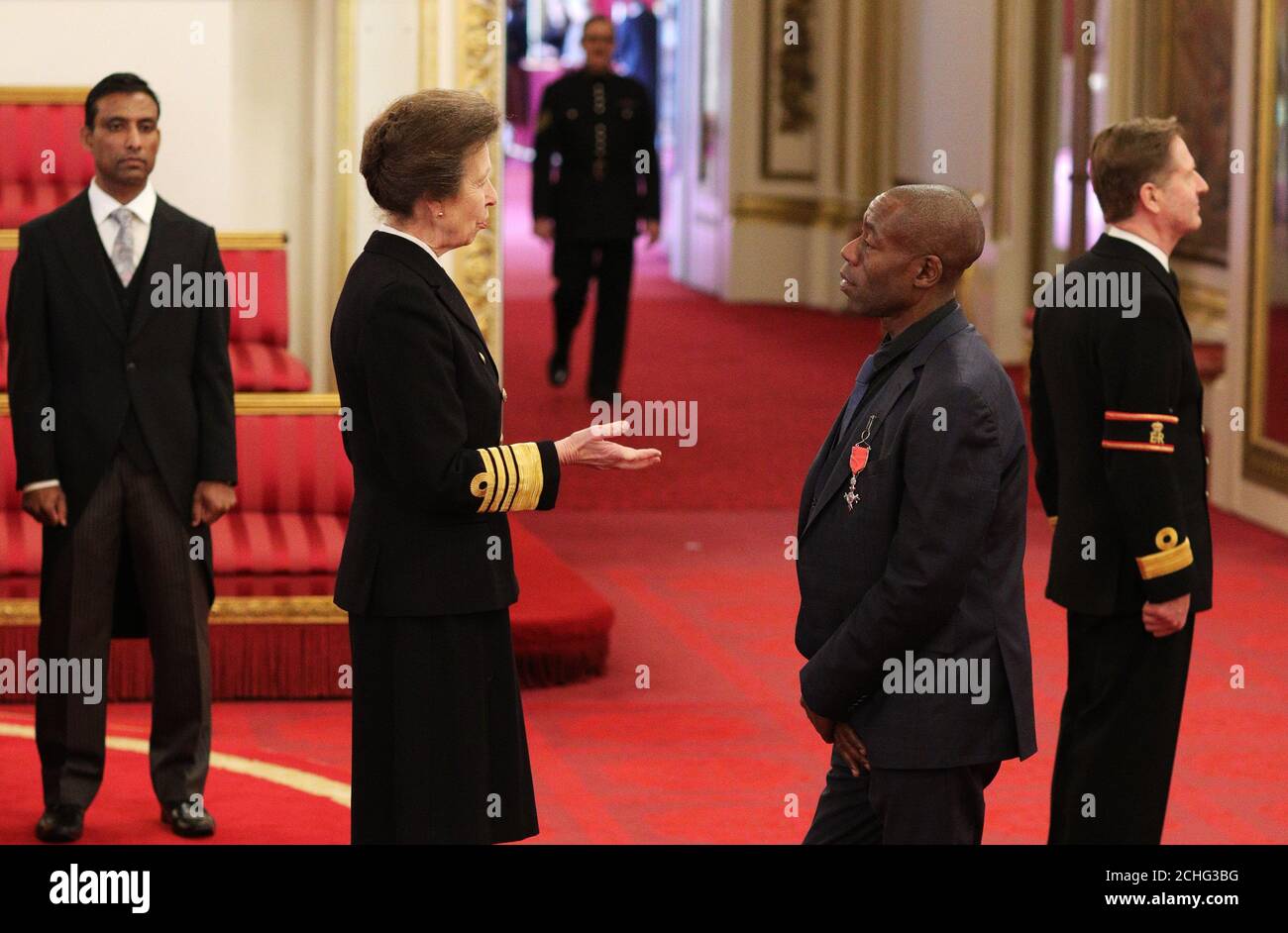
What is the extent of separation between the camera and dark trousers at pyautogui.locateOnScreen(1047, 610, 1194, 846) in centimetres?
383

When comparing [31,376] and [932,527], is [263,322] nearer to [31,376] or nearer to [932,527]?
[31,376]

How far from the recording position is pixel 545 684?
6.16m

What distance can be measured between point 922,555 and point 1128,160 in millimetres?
1157

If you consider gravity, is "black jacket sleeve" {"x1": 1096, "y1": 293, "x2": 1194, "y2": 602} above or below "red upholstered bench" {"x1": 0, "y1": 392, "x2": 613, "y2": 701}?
above

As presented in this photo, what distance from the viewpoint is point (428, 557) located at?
320 centimetres

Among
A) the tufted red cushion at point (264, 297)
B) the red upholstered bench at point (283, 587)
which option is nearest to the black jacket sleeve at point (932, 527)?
the red upholstered bench at point (283, 587)

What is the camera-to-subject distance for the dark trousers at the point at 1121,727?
12.6 ft

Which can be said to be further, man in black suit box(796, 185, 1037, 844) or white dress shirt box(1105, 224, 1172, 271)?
white dress shirt box(1105, 224, 1172, 271)

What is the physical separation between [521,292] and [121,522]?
1129 centimetres

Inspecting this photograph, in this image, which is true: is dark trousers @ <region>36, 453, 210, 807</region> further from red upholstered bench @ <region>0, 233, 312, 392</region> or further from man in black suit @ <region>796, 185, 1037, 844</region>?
red upholstered bench @ <region>0, 233, 312, 392</region>

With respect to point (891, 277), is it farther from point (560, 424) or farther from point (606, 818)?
point (560, 424)

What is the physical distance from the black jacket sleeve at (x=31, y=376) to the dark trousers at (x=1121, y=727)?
2.21m

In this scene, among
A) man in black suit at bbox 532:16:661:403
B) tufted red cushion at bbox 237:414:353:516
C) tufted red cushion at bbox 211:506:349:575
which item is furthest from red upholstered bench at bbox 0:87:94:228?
man in black suit at bbox 532:16:661:403
